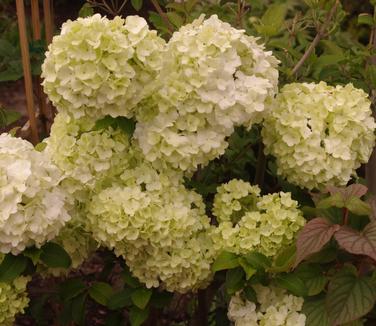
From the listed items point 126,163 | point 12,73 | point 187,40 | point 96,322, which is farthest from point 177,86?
point 96,322

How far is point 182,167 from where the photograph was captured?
1.91 metres

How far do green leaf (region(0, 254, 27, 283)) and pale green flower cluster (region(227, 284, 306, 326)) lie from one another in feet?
1.75

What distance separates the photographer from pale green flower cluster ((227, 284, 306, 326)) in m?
1.95

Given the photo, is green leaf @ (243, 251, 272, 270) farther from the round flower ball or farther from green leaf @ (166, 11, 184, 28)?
green leaf @ (166, 11, 184, 28)

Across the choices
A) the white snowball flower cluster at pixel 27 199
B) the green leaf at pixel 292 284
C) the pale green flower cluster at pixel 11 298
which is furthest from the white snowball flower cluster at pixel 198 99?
the pale green flower cluster at pixel 11 298

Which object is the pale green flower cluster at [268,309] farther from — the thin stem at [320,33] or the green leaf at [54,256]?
the thin stem at [320,33]

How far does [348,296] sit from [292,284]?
0.16m

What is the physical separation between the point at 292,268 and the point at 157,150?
0.43m

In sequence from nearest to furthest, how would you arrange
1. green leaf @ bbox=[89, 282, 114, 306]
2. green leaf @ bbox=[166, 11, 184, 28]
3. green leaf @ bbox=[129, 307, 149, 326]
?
1. green leaf @ bbox=[129, 307, 149, 326]
2. green leaf @ bbox=[89, 282, 114, 306]
3. green leaf @ bbox=[166, 11, 184, 28]

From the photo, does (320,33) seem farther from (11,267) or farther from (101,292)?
(11,267)

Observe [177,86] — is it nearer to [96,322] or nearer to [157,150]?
[157,150]

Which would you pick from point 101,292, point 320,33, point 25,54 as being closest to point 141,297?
point 101,292

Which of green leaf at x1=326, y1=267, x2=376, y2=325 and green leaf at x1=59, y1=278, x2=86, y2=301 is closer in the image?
green leaf at x1=326, y1=267, x2=376, y2=325

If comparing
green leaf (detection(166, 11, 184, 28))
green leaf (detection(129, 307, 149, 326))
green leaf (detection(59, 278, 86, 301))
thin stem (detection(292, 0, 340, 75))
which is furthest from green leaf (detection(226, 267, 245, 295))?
green leaf (detection(166, 11, 184, 28))
